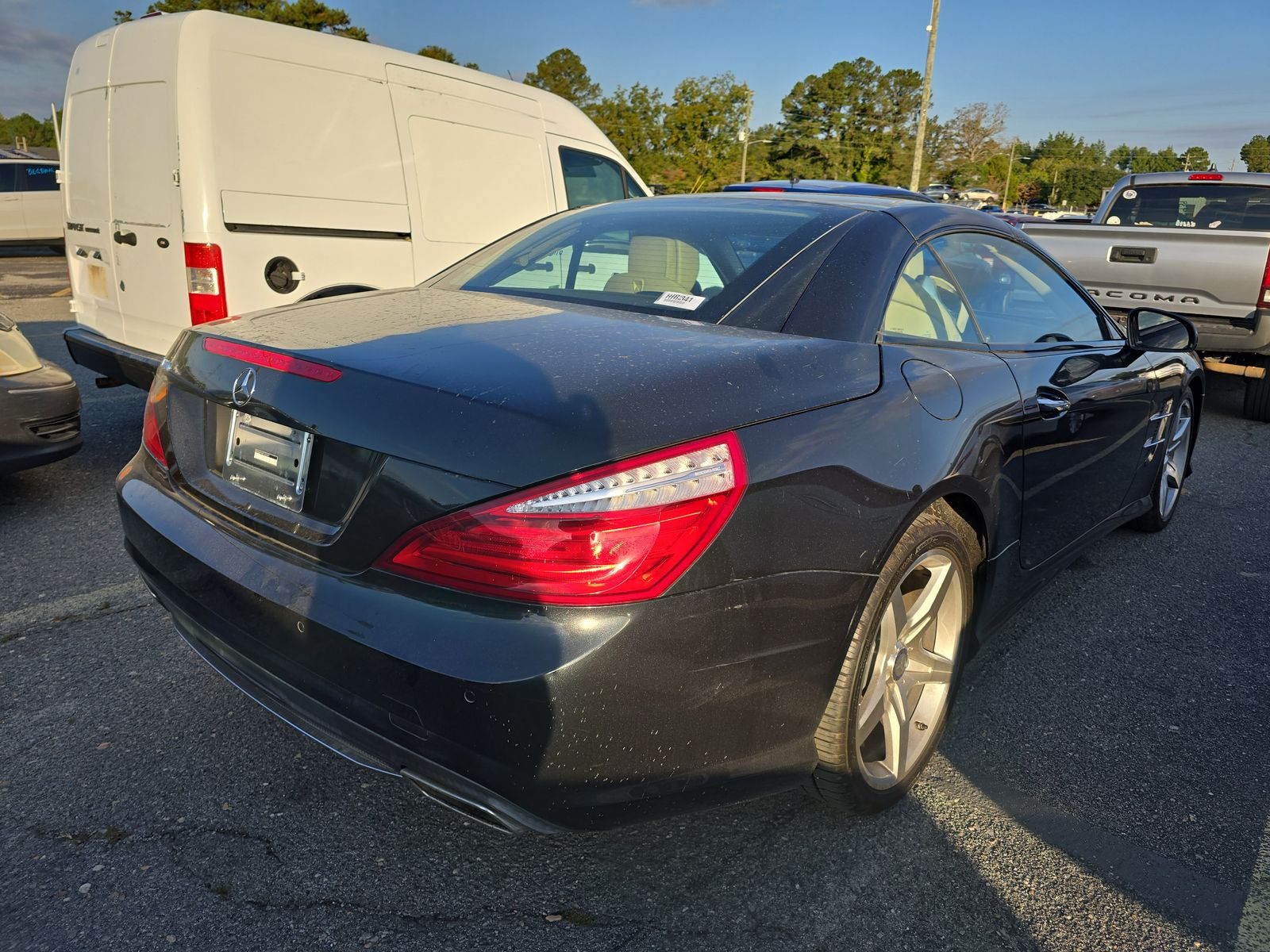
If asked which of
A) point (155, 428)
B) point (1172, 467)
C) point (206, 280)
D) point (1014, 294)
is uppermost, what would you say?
point (1014, 294)

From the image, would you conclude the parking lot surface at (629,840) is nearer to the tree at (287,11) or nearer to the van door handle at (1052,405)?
the van door handle at (1052,405)

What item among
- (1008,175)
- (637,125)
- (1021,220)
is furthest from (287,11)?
(1008,175)

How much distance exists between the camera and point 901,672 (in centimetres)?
239

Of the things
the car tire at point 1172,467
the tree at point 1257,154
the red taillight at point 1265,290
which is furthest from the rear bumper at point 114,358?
the tree at point 1257,154

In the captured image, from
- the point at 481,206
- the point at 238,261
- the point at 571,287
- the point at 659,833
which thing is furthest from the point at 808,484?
the point at 481,206

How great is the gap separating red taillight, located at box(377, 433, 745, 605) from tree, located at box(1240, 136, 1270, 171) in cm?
11964

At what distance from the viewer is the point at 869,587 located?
6.64ft

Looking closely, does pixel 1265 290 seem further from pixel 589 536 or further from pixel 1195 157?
pixel 1195 157

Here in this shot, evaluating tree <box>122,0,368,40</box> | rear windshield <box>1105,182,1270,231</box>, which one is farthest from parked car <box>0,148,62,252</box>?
tree <box>122,0,368,40</box>

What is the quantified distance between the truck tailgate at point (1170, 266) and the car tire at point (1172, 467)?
9.18 ft

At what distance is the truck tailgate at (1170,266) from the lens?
6.88m

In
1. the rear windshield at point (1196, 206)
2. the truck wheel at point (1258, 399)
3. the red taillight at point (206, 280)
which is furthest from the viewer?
the rear windshield at point (1196, 206)

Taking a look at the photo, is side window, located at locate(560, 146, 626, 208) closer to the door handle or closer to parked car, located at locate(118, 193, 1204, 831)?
parked car, located at locate(118, 193, 1204, 831)

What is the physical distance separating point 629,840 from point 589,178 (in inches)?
253
